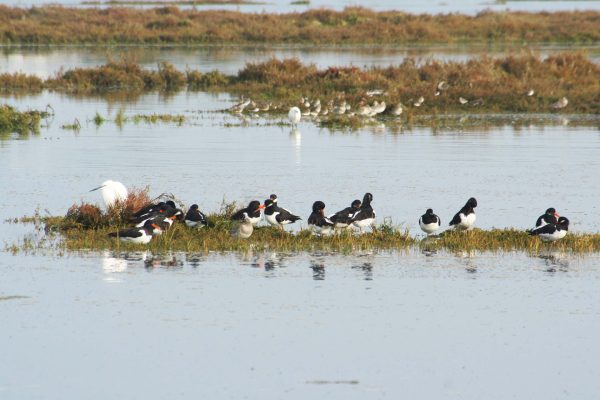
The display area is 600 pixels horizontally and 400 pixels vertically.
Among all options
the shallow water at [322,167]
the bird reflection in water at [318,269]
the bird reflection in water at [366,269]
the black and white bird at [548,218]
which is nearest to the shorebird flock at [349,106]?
the shallow water at [322,167]

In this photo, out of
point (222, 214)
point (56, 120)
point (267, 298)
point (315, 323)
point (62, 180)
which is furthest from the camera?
point (56, 120)

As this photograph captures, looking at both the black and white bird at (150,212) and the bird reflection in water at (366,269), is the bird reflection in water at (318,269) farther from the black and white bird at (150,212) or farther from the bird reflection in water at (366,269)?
the black and white bird at (150,212)

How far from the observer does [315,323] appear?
38.4 feet

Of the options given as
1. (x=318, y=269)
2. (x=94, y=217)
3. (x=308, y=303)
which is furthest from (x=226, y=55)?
(x=308, y=303)

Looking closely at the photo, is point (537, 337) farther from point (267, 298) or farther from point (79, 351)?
point (79, 351)

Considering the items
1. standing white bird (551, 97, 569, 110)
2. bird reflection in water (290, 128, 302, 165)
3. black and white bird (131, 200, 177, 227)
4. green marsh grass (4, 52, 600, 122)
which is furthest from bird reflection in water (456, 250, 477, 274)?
standing white bird (551, 97, 569, 110)

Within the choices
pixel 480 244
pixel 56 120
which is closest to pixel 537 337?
pixel 480 244

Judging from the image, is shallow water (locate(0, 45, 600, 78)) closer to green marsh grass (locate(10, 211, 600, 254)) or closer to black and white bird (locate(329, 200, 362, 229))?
green marsh grass (locate(10, 211, 600, 254))

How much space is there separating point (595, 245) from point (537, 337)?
426cm

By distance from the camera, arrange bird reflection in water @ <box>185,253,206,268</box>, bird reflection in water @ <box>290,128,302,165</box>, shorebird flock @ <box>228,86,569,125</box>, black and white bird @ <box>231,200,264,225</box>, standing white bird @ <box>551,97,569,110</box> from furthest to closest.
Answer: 1. standing white bird @ <box>551,97,569,110</box>
2. shorebird flock @ <box>228,86,569,125</box>
3. bird reflection in water @ <box>290,128,302,165</box>
4. black and white bird @ <box>231,200,264,225</box>
5. bird reflection in water @ <box>185,253,206,268</box>

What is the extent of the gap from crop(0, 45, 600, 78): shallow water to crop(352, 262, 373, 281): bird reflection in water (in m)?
32.2

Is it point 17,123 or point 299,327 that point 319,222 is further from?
point 17,123

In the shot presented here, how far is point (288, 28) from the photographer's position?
70000 millimetres

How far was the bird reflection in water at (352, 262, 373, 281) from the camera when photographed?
13672mm
